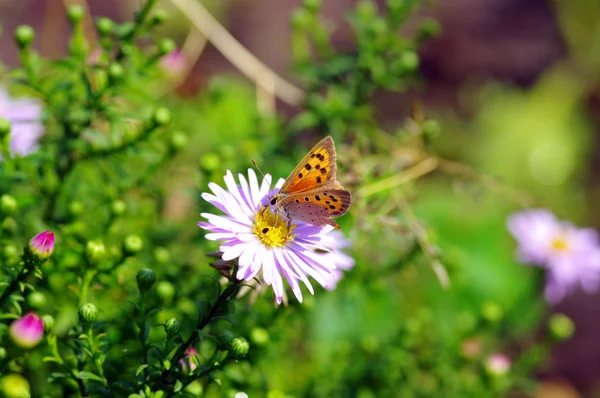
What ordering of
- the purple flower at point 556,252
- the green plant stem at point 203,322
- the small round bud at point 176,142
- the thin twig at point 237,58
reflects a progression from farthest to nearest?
1. the purple flower at point 556,252
2. the thin twig at point 237,58
3. the small round bud at point 176,142
4. the green plant stem at point 203,322

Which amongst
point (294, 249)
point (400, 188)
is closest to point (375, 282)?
point (400, 188)

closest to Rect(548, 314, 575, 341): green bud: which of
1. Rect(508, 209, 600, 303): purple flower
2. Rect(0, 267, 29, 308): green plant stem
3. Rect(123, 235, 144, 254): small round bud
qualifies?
Rect(508, 209, 600, 303): purple flower

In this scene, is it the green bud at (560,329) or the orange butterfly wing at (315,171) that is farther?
the green bud at (560,329)

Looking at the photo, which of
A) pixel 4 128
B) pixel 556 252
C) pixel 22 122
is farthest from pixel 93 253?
pixel 556 252

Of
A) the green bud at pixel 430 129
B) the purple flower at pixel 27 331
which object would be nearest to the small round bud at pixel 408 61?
the green bud at pixel 430 129

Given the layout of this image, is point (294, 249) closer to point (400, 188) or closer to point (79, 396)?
point (79, 396)

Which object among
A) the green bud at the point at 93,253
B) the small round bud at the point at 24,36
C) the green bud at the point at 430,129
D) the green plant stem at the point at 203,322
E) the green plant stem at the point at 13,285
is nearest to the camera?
the green plant stem at the point at 203,322

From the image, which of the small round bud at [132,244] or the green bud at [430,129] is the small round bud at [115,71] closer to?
the small round bud at [132,244]

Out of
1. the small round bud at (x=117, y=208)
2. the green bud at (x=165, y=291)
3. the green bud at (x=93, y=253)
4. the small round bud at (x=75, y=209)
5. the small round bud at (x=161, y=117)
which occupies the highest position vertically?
the small round bud at (x=161, y=117)
